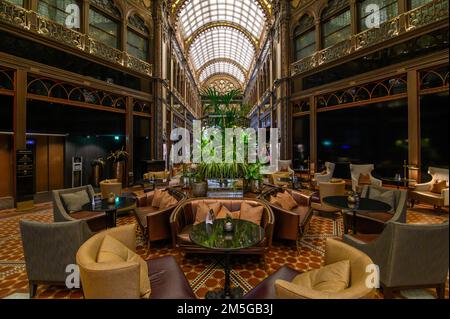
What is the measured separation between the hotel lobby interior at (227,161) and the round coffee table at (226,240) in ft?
0.09

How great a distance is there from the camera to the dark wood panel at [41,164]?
286 inches

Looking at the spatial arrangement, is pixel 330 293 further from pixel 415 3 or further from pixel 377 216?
pixel 415 3

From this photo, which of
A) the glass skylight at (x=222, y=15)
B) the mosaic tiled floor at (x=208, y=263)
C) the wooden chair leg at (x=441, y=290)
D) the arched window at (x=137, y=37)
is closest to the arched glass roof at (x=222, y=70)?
the glass skylight at (x=222, y=15)

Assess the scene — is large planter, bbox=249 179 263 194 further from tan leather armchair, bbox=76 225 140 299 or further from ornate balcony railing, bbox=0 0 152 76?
ornate balcony railing, bbox=0 0 152 76

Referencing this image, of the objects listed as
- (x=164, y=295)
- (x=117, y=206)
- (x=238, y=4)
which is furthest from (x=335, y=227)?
(x=238, y=4)

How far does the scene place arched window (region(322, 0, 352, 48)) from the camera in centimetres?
803

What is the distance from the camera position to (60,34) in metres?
6.39

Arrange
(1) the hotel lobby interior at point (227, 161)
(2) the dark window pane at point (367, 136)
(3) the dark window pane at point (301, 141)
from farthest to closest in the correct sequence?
(3) the dark window pane at point (301, 141) → (2) the dark window pane at point (367, 136) → (1) the hotel lobby interior at point (227, 161)

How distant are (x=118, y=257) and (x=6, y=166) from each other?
6.93 metres

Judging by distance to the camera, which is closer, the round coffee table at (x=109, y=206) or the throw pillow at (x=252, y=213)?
the throw pillow at (x=252, y=213)

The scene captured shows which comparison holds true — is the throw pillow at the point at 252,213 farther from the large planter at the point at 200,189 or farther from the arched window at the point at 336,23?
the arched window at the point at 336,23

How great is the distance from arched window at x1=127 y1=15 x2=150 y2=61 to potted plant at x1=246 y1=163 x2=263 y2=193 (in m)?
8.50

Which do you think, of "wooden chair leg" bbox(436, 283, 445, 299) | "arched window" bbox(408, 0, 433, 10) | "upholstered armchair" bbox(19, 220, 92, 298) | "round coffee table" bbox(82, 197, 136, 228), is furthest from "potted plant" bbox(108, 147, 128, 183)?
"arched window" bbox(408, 0, 433, 10)

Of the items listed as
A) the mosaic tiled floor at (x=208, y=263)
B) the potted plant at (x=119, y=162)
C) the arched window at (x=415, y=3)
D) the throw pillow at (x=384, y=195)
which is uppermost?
the arched window at (x=415, y=3)
